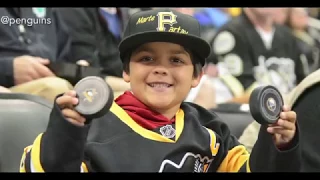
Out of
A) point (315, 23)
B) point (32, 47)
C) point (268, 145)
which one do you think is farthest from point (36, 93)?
point (315, 23)

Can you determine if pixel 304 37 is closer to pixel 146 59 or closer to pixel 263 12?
pixel 263 12

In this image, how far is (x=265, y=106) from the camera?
840 millimetres

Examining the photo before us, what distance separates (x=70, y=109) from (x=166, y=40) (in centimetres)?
23

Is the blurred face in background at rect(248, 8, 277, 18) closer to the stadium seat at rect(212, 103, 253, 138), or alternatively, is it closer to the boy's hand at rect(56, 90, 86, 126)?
the stadium seat at rect(212, 103, 253, 138)

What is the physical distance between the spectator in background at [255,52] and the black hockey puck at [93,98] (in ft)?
5.05

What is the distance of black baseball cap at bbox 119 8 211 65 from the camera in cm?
95

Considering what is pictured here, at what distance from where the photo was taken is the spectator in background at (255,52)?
7.66 ft

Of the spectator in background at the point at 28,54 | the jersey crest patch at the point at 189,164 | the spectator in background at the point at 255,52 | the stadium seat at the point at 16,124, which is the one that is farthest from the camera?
the spectator in background at the point at 255,52

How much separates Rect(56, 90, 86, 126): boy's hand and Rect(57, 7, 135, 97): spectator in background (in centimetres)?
96

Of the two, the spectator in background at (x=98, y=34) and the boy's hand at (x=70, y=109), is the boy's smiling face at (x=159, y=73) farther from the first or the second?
the spectator in background at (x=98, y=34)

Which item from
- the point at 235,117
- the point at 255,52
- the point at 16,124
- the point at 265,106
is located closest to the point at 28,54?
the point at 16,124

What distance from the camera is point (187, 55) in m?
1.00

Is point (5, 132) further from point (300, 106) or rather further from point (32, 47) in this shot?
point (300, 106)

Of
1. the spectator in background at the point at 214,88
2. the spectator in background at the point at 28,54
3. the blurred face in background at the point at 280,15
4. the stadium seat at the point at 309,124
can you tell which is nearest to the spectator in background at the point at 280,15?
the blurred face in background at the point at 280,15
